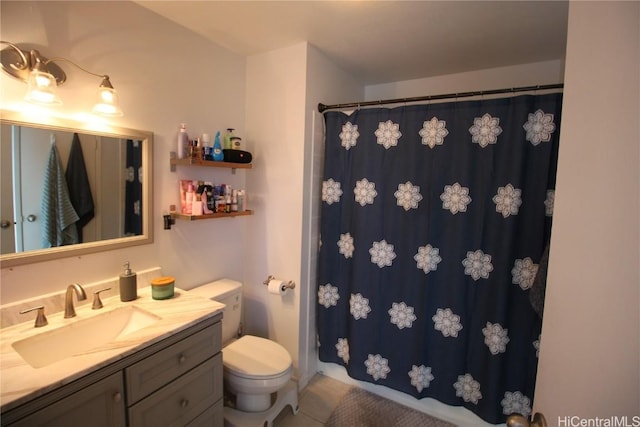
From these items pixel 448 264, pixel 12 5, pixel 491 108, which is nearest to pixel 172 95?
pixel 12 5

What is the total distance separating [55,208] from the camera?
127 cm

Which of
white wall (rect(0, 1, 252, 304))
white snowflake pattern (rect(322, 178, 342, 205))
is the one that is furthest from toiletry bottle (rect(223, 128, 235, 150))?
white snowflake pattern (rect(322, 178, 342, 205))

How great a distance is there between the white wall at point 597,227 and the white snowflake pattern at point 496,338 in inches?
39.1

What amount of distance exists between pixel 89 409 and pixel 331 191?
1.55 m

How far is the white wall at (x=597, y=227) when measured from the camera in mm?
499

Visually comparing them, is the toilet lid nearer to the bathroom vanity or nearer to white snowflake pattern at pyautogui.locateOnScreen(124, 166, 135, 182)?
the bathroom vanity

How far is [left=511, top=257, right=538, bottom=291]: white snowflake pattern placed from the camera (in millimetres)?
1488

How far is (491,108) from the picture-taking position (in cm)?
153

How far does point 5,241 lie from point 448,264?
2.04m

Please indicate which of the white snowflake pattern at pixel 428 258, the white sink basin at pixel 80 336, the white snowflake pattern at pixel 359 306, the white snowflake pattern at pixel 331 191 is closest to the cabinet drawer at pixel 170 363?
the white sink basin at pixel 80 336

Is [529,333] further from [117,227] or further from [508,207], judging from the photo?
[117,227]

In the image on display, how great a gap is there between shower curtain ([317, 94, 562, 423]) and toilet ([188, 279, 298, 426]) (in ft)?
1.63

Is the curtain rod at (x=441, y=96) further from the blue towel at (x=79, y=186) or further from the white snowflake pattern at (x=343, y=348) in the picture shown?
the white snowflake pattern at (x=343, y=348)

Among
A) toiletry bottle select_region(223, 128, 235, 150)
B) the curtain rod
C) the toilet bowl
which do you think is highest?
the curtain rod
